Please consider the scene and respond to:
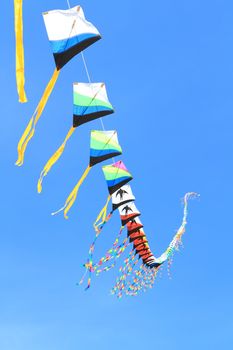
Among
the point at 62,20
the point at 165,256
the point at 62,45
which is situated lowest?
the point at 165,256

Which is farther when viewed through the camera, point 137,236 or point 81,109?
point 137,236

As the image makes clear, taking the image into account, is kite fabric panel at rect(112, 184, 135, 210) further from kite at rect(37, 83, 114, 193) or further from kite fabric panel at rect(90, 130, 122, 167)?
kite at rect(37, 83, 114, 193)

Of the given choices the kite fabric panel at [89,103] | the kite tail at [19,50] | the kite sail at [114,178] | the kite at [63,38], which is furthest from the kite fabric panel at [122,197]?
the kite tail at [19,50]

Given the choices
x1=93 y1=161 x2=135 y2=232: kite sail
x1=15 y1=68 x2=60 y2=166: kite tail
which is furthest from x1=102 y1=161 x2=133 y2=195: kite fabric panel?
x1=15 y1=68 x2=60 y2=166: kite tail

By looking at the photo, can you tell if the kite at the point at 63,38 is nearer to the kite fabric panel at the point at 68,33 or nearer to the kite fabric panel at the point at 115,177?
the kite fabric panel at the point at 68,33

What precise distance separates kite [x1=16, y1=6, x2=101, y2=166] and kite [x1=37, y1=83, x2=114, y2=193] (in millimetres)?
1784

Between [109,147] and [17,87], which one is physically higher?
[109,147]

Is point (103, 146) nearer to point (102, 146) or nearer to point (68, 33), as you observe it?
point (102, 146)

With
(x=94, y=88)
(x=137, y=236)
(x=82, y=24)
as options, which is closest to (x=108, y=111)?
(x=94, y=88)

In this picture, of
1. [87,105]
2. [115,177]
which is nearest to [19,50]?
[87,105]

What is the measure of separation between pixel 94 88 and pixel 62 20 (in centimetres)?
264

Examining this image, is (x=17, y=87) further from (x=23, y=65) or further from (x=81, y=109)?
(x=81, y=109)

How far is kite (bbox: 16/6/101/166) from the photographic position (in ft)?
37.9

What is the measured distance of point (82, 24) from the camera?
12.0m
